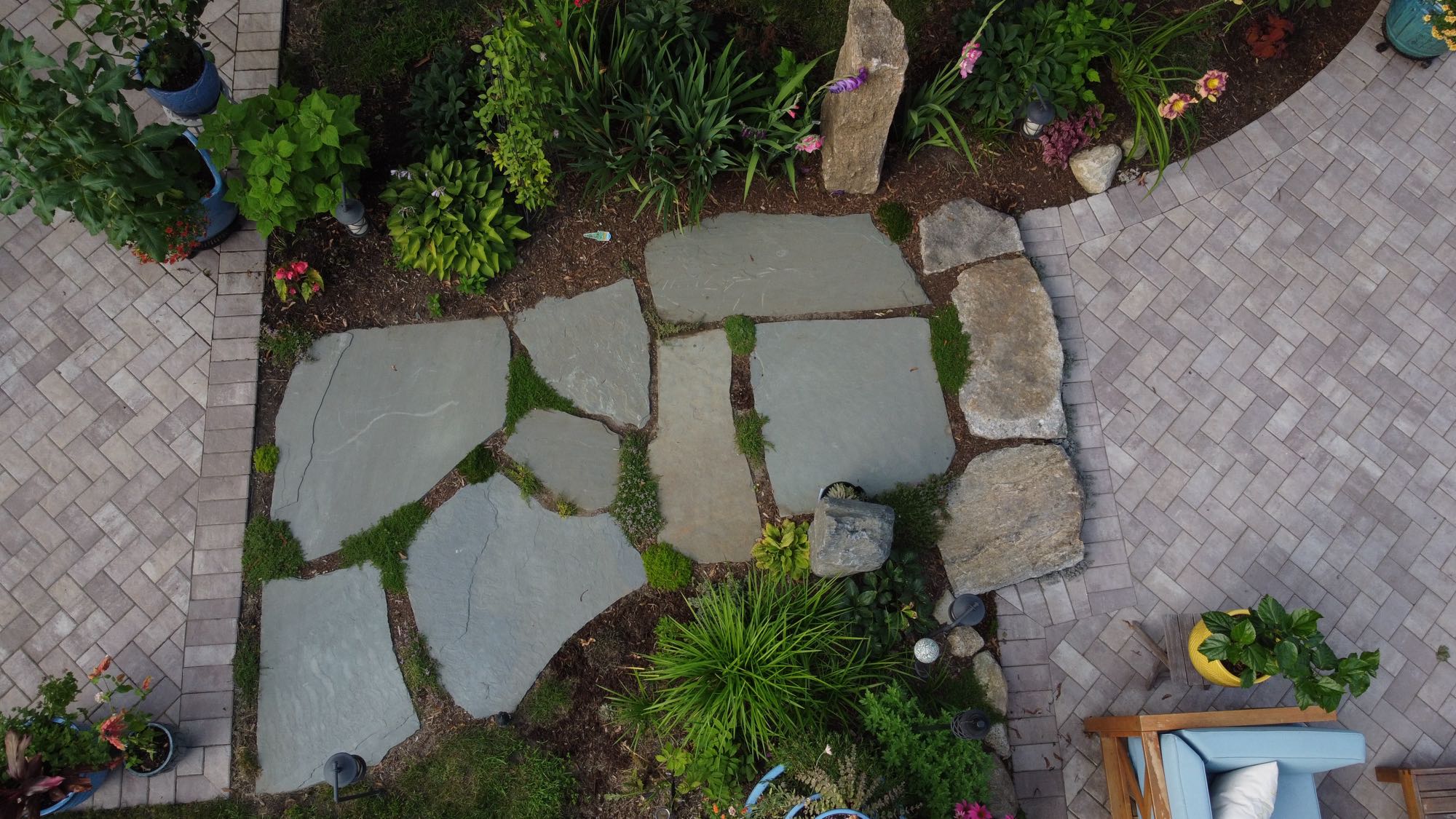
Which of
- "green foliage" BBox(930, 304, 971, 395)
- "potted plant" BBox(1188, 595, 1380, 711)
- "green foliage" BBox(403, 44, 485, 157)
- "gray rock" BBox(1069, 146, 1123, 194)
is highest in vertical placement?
"green foliage" BBox(403, 44, 485, 157)

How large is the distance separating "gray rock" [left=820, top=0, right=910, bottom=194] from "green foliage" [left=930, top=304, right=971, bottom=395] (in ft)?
2.75

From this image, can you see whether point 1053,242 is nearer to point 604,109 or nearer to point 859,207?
point 859,207

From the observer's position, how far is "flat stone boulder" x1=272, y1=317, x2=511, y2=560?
4148mm

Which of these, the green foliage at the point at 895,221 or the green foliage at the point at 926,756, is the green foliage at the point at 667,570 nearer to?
the green foliage at the point at 926,756

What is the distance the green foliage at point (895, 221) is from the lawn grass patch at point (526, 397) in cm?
195

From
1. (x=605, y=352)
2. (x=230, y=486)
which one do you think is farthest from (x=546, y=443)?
(x=230, y=486)

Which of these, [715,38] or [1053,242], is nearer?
[715,38]

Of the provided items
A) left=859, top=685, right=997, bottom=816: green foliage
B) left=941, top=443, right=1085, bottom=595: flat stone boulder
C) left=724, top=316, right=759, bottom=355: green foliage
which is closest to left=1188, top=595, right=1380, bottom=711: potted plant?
left=941, top=443, right=1085, bottom=595: flat stone boulder

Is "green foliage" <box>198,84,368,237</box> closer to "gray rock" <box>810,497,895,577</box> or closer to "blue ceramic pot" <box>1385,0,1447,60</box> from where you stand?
"gray rock" <box>810,497,895,577</box>

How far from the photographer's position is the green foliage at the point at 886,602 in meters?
3.89

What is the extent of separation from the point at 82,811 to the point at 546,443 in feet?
8.78

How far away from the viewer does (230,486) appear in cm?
416

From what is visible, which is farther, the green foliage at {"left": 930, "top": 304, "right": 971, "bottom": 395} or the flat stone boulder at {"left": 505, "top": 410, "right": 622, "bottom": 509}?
the green foliage at {"left": 930, "top": 304, "right": 971, "bottom": 395}

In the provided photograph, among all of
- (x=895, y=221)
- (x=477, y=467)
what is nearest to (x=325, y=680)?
(x=477, y=467)
